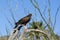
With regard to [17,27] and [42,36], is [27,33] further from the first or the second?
[42,36]

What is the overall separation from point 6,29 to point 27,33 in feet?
2.63

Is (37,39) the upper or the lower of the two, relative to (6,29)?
lower

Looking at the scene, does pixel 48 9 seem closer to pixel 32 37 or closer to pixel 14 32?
pixel 14 32

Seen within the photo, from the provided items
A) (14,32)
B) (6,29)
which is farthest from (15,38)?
(6,29)

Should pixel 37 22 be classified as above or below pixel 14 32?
above

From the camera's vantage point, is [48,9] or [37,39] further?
[37,39]

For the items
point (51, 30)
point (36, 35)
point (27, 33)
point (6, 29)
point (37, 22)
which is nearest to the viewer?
point (51, 30)

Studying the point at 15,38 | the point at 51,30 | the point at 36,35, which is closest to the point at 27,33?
the point at 15,38

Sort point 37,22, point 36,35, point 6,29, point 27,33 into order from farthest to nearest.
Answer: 1. point 6,29
2. point 36,35
3. point 37,22
4. point 27,33

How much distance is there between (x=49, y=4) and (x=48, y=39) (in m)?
0.34

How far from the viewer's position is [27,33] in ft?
7.36

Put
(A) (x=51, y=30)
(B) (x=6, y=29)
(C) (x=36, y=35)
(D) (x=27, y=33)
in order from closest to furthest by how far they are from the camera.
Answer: (A) (x=51, y=30) < (D) (x=27, y=33) < (C) (x=36, y=35) < (B) (x=6, y=29)

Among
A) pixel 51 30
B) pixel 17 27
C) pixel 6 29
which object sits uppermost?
pixel 6 29

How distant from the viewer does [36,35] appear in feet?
8.80
